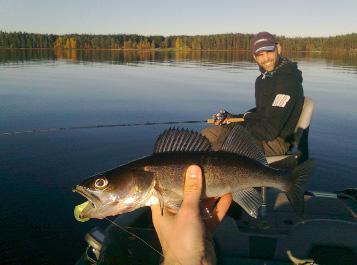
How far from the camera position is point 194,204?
2.54 m

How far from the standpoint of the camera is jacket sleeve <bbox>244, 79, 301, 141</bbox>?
5.62 metres

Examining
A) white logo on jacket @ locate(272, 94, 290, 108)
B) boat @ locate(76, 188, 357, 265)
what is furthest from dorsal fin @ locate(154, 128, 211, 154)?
white logo on jacket @ locate(272, 94, 290, 108)

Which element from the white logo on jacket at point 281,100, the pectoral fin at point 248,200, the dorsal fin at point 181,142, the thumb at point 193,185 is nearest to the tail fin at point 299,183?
the pectoral fin at point 248,200

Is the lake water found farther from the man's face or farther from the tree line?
the tree line

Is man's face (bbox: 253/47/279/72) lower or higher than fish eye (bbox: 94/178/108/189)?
higher

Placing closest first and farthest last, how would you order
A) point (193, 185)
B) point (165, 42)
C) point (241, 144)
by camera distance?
1. point (193, 185)
2. point (241, 144)
3. point (165, 42)

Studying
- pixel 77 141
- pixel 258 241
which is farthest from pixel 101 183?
pixel 77 141

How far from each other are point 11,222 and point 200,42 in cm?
14246

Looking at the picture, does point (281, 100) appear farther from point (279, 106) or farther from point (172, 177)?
point (172, 177)

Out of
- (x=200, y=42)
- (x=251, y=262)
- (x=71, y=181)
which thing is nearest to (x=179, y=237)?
(x=251, y=262)

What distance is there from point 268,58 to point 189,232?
14.6 ft

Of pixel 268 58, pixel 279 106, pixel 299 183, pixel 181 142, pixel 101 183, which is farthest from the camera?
pixel 268 58

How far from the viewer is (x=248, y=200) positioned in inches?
128

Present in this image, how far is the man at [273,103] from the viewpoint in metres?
5.64
